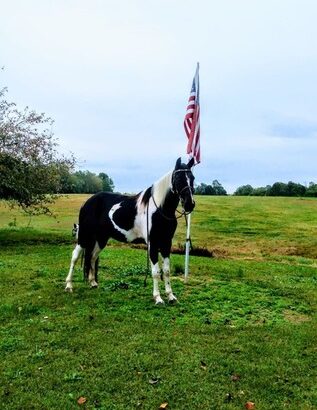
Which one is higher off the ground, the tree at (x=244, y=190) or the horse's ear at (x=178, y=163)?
the tree at (x=244, y=190)

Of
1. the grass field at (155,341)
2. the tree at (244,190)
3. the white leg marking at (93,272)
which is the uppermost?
the tree at (244,190)

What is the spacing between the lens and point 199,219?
46.2 meters

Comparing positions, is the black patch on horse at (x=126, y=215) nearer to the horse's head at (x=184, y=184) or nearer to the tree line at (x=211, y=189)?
the horse's head at (x=184, y=184)

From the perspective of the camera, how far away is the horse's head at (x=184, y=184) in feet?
32.4

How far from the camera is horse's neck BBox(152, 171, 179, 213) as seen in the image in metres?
10.4

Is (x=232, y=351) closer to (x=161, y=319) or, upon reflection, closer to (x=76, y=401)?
(x=161, y=319)

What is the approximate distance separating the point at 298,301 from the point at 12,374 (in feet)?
24.2

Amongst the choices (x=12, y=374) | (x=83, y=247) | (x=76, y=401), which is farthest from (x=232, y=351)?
(x=83, y=247)

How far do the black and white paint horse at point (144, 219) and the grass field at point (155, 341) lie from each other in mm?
905

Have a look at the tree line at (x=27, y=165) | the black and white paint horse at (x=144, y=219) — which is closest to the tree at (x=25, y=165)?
the tree line at (x=27, y=165)

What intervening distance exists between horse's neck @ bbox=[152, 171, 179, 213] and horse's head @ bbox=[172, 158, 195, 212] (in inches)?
12.1

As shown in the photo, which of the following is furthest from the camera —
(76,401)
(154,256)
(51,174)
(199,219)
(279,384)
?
(199,219)

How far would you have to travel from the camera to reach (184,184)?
32.5 feet

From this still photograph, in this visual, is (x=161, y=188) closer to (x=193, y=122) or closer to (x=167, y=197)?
(x=167, y=197)
